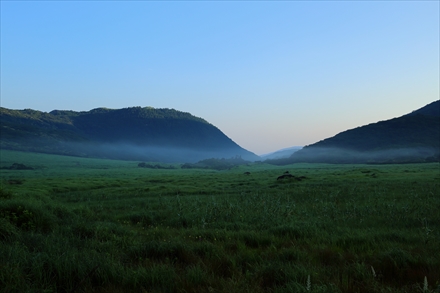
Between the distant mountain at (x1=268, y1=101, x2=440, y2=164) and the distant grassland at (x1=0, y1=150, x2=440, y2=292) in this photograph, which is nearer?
the distant grassland at (x1=0, y1=150, x2=440, y2=292)

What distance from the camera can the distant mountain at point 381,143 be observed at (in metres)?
121

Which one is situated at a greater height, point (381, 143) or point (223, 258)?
point (381, 143)

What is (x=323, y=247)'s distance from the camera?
6.80m

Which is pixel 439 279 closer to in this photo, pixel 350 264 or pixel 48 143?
pixel 350 264

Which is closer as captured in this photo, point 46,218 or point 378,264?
point 378,264

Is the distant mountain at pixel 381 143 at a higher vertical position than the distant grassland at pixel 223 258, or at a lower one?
higher

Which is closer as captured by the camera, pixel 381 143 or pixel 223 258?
pixel 223 258

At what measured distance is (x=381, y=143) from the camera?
139500 millimetres

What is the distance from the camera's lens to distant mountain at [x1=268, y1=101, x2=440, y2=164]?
121 meters

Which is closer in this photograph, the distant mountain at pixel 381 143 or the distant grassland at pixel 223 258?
the distant grassland at pixel 223 258

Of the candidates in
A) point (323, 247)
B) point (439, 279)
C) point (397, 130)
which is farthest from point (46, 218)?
point (397, 130)

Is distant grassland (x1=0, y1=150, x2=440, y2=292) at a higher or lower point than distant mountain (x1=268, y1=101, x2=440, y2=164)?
lower

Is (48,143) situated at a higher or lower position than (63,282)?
higher

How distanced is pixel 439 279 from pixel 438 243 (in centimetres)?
268
